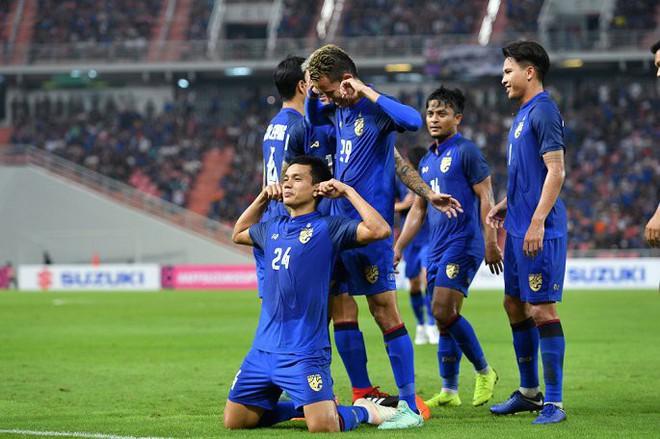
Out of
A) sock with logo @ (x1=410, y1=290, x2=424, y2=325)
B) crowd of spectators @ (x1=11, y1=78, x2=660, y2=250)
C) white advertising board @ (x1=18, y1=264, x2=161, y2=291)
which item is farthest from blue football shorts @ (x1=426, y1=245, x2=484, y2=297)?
crowd of spectators @ (x1=11, y1=78, x2=660, y2=250)

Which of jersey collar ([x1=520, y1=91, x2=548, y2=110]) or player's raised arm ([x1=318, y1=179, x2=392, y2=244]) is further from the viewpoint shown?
jersey collar ([x1=520, y1=91, x2=548, y2=110])

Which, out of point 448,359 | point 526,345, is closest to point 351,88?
point 526,345

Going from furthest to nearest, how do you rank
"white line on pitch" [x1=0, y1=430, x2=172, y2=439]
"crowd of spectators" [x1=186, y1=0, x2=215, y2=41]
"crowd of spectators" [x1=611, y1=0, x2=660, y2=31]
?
"crowd of spectators" [x1=186, y1=0, x2=215, y2=41], "crowd of spectators" [x1=611, y1=0, x2=660, y2=31], "white line on pitch" [x1=0, y1=430, x2=172, y2=439]

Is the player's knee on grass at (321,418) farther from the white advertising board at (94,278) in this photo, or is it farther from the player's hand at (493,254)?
the white advertising board at (94,278)

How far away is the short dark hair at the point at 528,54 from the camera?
26.4 ft

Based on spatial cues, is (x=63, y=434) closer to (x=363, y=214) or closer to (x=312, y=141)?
(x=363, y=214)

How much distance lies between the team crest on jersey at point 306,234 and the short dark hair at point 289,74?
76.6 inches

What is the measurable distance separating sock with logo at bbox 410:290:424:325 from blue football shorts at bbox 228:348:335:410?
316 inches

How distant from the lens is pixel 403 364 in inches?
304

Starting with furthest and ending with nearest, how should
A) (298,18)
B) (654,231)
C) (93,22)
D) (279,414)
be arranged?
(93,22) < (298,18) < (279,414) < (654,231)

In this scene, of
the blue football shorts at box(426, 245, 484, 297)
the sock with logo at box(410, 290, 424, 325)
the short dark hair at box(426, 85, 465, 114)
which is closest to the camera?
the blue football shorts at box(426, 245, 484, 297)

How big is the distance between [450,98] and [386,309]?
2440 mm

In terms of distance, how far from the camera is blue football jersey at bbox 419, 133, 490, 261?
9328mm

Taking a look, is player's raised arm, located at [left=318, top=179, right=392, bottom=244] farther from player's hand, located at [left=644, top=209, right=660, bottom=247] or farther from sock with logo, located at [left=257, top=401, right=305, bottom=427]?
player's hand, located at [left=644, top=209, right=660, bottom=247]
